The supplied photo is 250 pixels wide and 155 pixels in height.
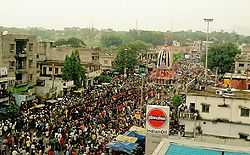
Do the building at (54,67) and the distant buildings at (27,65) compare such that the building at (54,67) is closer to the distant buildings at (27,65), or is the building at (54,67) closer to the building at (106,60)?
the distant buildings at (27,65)

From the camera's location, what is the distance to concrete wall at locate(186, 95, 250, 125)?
77.7 feet

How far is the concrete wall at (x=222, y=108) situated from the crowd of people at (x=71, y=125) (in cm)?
505

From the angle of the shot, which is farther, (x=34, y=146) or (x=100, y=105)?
(x=100, y=105)

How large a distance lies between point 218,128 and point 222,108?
103 centimetres

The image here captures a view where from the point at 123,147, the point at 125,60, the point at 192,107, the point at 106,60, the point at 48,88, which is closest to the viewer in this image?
the point at 123,147

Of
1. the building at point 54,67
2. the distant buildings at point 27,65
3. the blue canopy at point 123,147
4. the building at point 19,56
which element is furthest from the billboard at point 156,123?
the building at point 54,67

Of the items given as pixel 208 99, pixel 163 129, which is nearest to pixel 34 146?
pixel 163 129

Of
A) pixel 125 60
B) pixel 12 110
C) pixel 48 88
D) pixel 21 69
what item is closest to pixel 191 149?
pixel 12 110

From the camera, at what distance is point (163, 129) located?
1991 centimetres

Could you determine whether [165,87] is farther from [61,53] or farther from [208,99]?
[208,99]

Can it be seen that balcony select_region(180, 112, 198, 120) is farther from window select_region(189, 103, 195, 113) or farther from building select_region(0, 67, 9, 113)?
building select_region(0, 67, 9, 113)

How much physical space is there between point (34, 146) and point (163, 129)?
6720 millimetres

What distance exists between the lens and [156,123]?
65.8 ft

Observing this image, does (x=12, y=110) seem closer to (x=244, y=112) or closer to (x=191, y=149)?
(x=244, y=112)
